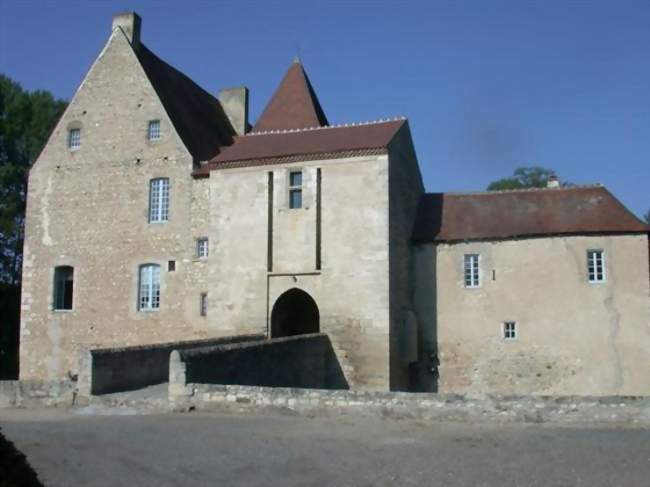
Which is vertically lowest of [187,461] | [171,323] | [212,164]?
[187,461]

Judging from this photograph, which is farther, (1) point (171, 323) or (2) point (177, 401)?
(1) point (171, 323)

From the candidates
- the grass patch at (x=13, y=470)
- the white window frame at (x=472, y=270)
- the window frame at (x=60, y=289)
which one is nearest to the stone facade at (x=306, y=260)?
the white window frame at (x=472, y=270)

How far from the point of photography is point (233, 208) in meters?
21.0

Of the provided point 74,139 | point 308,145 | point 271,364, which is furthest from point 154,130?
point 271,364

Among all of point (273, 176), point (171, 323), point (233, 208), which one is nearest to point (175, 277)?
point (171, 323)

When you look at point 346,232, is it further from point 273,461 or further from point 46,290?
point 273,461

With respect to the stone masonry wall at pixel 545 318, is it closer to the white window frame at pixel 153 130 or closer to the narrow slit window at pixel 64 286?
the white window frame at pixel 153 130

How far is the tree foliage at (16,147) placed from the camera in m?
31.9

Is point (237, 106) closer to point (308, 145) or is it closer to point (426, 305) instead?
point (308, 145)

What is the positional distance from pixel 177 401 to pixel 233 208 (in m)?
9.66

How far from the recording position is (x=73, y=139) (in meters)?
24.1

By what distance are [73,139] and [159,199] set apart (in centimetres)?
418

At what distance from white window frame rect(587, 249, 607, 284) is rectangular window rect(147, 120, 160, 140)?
1392 centimetres

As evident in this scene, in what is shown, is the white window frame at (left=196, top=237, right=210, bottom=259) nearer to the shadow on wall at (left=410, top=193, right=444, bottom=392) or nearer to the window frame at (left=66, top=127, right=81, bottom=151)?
the window frame at (left=66, top=127, right=81, bottom=151)
